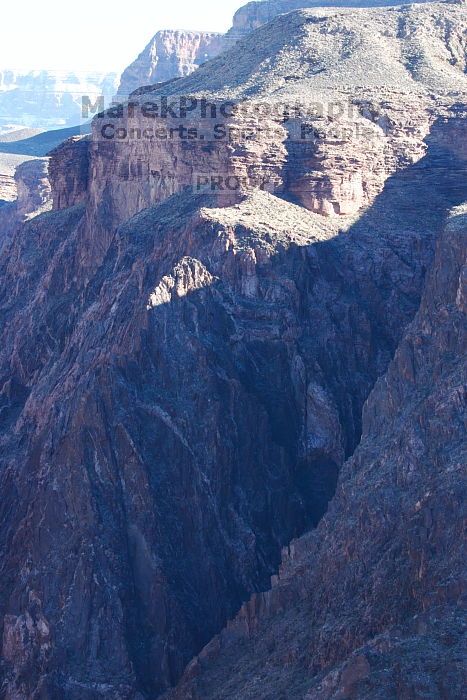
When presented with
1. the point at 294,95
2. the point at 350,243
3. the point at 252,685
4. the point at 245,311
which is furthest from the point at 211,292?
the point at 252,685

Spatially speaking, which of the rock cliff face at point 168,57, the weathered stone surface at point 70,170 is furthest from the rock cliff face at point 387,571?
the rock cliff face at point 168,57

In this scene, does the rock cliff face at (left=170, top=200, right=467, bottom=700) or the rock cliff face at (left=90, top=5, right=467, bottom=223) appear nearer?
the rock cliff face at (left=170, top=200, right=467, bottom=700)

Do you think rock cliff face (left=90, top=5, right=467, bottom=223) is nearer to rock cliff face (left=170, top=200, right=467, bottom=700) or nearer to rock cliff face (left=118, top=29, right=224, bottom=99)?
rock cliff face (left=170, top=200, right=467, bottom=700)

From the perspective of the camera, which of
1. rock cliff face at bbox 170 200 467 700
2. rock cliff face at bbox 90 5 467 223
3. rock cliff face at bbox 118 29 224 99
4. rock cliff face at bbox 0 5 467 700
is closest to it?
rock cliff face at bbox 170 200 467 700

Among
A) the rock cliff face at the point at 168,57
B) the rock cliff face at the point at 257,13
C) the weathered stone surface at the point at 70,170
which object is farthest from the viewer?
the rock cliff face at the point at 168,57

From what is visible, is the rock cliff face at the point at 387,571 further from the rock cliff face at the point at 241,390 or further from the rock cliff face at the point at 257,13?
the rock cliff face at the point at 257,13

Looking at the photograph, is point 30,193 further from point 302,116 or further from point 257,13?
point 302,116

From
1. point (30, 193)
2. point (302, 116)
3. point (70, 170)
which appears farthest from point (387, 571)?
point (30, 193)

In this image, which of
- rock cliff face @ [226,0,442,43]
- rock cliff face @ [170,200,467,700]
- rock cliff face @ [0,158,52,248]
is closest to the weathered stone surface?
rock cliff face @ [170,200,467,700]
